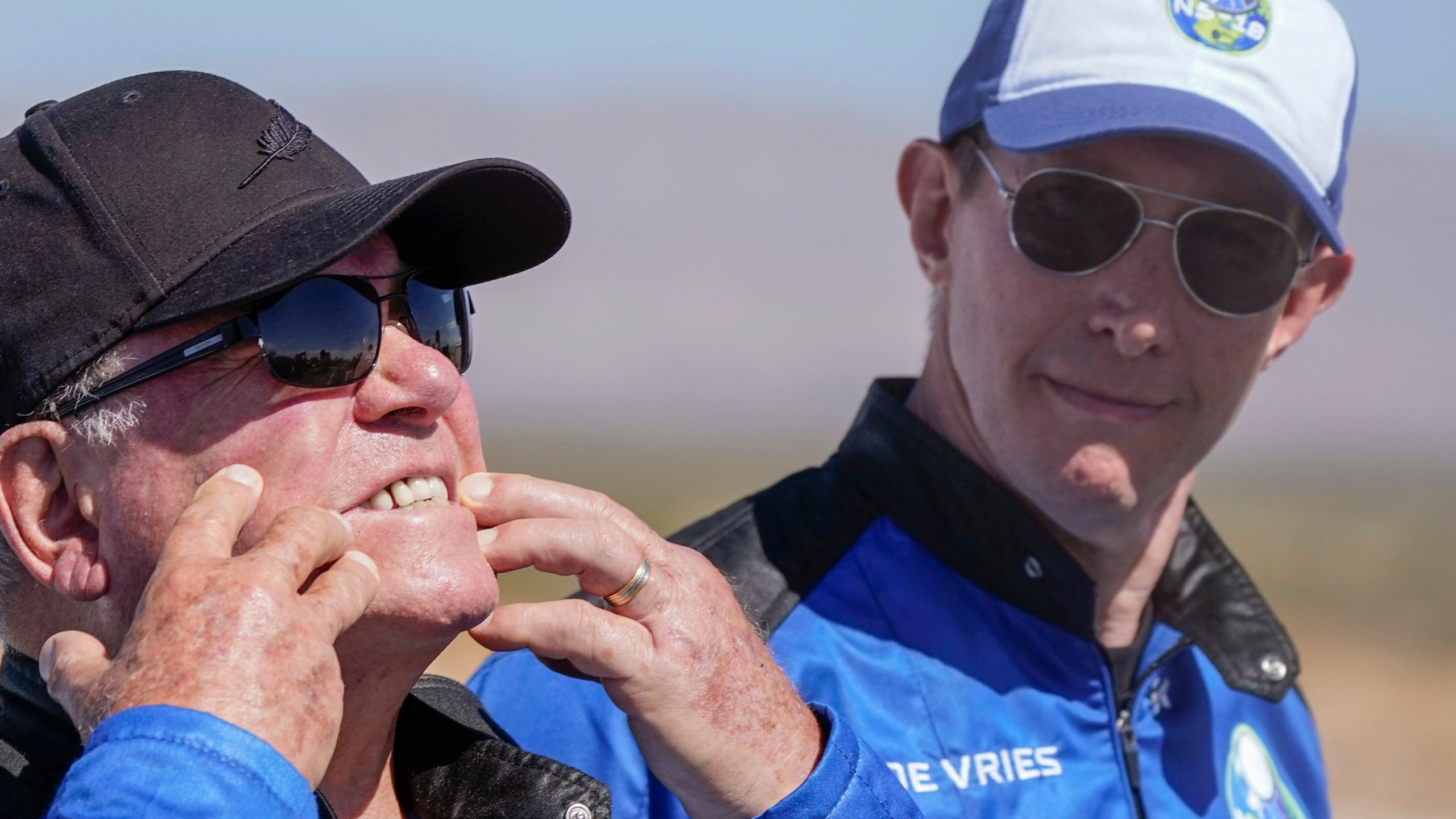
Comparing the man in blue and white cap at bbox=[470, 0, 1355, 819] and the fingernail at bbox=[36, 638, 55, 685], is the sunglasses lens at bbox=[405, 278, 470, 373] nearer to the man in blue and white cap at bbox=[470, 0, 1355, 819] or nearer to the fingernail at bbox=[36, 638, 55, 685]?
the fingernail at bbox=[36, 638, 55, 685]

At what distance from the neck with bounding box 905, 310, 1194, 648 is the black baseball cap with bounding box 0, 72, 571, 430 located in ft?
4.72

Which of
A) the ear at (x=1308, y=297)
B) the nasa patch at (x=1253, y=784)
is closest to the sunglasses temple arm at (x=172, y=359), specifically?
the nasa patch at (x=1253, y=784)

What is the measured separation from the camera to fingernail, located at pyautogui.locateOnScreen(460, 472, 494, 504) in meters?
2.24

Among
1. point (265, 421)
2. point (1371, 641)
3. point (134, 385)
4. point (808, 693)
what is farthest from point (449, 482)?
point (1371, 641)

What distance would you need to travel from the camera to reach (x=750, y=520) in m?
3.15

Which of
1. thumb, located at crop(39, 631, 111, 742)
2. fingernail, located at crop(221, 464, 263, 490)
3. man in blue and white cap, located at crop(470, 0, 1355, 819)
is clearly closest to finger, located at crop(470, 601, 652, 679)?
fingernail, located at crop(221, 464, 263, 490)

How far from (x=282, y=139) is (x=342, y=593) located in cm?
78

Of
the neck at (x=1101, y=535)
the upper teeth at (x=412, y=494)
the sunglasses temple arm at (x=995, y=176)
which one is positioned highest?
the sunglasses temple arm at (x=995, y=176)

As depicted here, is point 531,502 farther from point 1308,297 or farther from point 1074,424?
point 1308,297

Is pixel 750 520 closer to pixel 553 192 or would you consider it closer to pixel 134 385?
pixel 553 192

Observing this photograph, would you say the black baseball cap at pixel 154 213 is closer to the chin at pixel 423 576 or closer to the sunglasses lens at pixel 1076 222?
the chin at pixel 423 576

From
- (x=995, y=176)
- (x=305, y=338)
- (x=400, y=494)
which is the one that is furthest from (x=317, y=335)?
(x=995, y=176)

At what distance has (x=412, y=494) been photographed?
2.18 meters

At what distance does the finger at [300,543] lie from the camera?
1801mm
